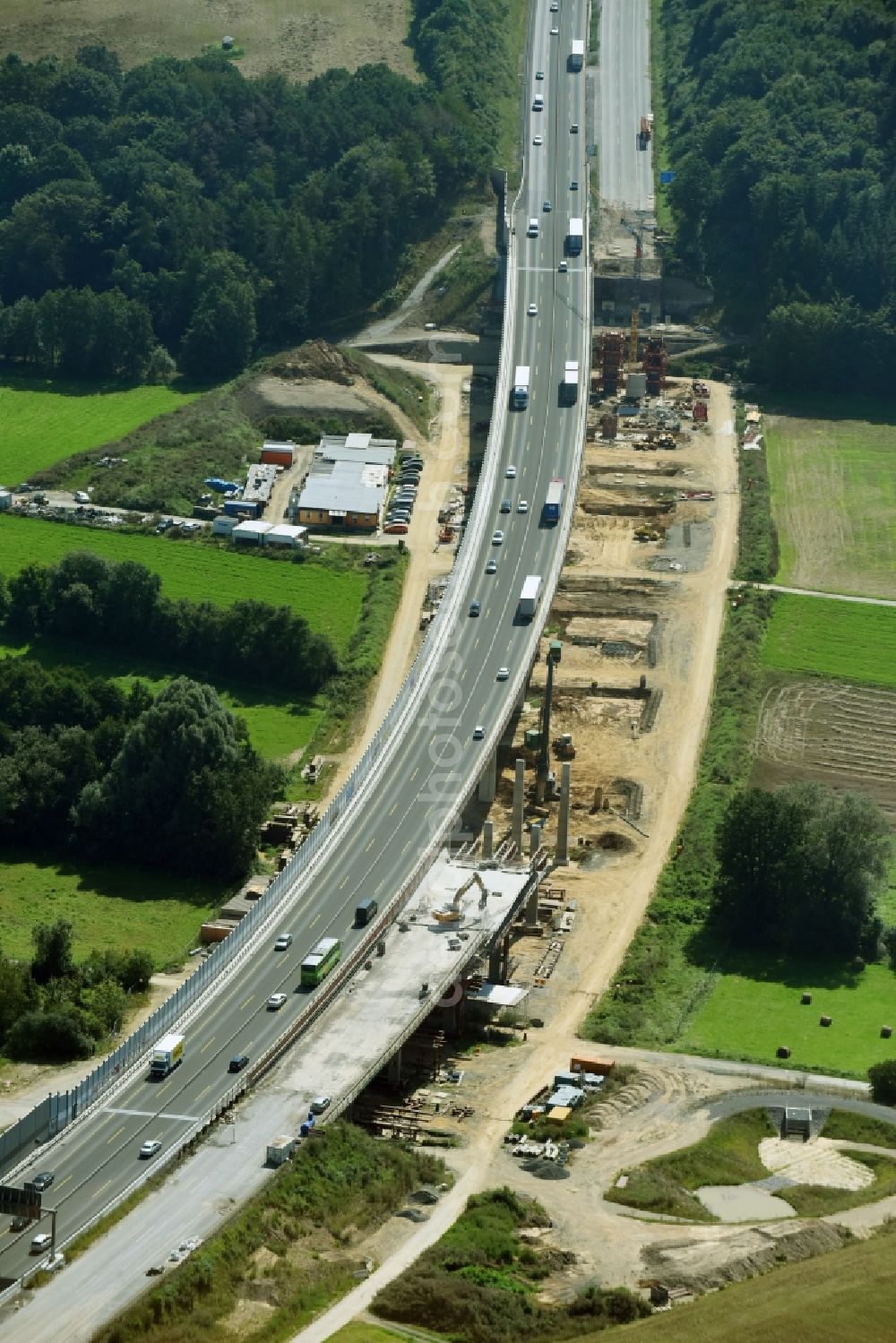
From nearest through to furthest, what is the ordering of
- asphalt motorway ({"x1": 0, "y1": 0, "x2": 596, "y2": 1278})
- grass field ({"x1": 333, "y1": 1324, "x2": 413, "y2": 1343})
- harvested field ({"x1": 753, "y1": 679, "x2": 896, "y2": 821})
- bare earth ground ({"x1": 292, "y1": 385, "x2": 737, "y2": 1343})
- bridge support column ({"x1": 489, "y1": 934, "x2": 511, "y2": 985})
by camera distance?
grass field ({"x1": 333, "y1": 1324, "x2": 413, "y2": 1343}), bare earth ground ({"x1": 292, "y1": 385, "x2": 737, "y2": 1343}), asphalt motorway ({"x1": 0, "y1": 0, "x2": 596, "y2": 1278}), bridge support column ({"x1": 489, "y1": 934, "x2": 511, "y2": 985}), harvested field ({"x1": 753, "y1": 679, "x2": 896, "y2": 821})

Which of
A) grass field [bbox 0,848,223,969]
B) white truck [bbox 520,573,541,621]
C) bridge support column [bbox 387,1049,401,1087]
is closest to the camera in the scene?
bridge support column [bbox 387,1049,401,1087]

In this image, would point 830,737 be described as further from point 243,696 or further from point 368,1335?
point 368,1335

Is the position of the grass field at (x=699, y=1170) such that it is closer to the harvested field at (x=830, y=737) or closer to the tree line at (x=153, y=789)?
the tree line at (x=153, y=789)

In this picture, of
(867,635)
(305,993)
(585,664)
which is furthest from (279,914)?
(867,635)

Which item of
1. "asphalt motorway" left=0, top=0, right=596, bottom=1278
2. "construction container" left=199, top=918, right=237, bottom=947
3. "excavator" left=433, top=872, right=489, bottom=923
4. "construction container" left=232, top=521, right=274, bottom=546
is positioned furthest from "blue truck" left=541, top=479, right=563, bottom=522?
"excavator" left=433, top=872, right=489, bottom=923

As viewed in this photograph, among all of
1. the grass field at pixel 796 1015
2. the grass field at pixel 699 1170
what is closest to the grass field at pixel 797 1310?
the grass field at pixel 699 1170

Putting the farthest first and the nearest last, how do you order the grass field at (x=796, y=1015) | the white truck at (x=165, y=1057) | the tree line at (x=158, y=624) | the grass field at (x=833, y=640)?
the grass field at (x=833, y=640) < the tree line at (x=158, y=624) < the grass field at (x=796, y=1015) < the white truck at (x=165, y=1057)

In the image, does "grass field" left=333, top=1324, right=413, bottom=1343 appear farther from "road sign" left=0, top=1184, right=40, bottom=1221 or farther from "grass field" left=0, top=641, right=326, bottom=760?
"grass field" left=0, top=641, right=326, bottom=760

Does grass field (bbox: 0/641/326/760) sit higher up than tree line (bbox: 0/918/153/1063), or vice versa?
grass field (bbox: 0/641/326/760)
